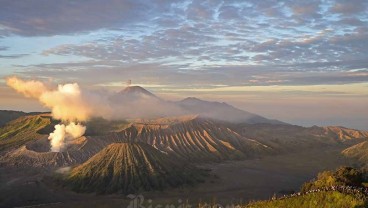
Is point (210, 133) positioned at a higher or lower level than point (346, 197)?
lower

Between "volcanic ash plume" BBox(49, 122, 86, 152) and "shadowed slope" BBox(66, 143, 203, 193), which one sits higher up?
"volcanic ash plume" BBox(49, 122, 86, 152)

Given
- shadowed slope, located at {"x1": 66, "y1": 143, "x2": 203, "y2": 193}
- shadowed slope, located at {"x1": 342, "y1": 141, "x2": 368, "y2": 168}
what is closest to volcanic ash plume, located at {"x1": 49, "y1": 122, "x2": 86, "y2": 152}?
shadowed slope, located at {"x1": 66, "y1": 143, "x2": 203, "y2": 193}

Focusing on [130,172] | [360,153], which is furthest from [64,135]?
[360,153]

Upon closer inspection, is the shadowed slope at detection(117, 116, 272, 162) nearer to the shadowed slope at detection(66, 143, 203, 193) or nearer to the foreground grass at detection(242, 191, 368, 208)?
the shadowed slope at detection(66, 143, 203, 193)

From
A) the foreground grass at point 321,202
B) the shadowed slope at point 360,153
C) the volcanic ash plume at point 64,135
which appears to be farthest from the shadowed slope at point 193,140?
the foreground grass at point 321,202

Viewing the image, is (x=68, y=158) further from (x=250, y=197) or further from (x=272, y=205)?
(x=272, y=205)

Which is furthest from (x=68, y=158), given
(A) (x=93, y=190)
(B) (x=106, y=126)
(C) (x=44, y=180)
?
(B) (x=106, y=126)

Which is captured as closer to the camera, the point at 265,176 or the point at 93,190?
the point at 93,190
